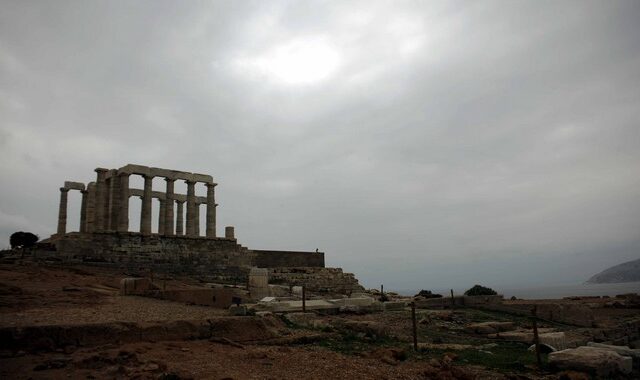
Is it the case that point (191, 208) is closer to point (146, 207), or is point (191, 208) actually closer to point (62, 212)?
point (146, 207)

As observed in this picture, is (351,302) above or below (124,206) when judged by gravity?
below

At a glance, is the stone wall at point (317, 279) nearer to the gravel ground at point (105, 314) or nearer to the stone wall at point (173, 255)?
the stone wall at point (173, 255)

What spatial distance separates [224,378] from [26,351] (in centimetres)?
373

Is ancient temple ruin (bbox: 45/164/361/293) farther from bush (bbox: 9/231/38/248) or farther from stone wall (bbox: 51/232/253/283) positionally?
bush (bbox: 9/231/38/248)

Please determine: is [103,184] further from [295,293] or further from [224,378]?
[224,378]

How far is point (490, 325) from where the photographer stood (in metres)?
15.9

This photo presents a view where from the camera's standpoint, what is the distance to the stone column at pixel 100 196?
3259 cm

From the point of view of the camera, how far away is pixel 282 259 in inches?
1516

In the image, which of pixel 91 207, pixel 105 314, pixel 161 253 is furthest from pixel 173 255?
pixel 105 314

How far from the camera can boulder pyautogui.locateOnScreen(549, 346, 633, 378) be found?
30.3 ft

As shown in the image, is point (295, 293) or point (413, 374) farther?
point (295, 293)

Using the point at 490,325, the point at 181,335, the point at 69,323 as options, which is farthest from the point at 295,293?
the point at 69,323

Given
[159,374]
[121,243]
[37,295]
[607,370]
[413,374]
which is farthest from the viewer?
[121,243]

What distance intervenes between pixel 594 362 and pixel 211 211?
32379 millimetres
